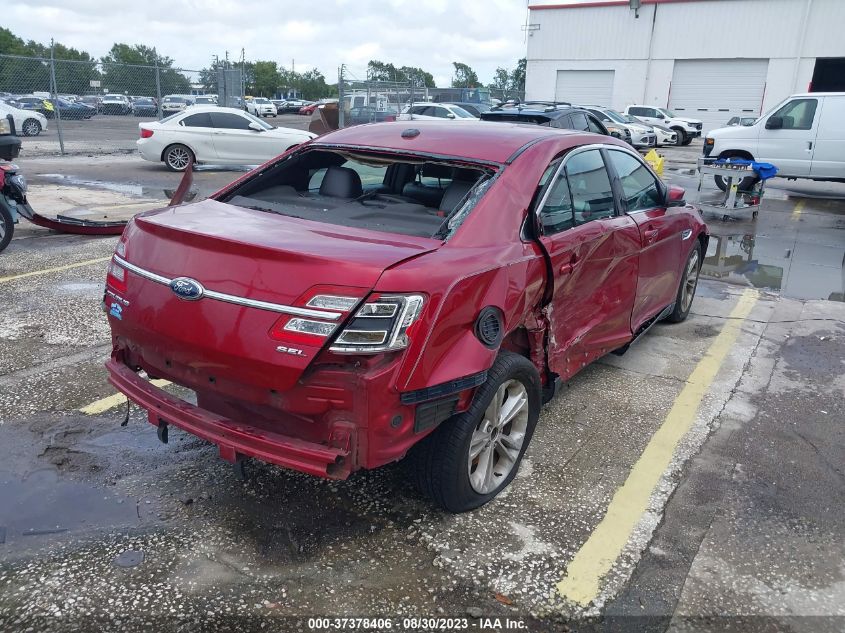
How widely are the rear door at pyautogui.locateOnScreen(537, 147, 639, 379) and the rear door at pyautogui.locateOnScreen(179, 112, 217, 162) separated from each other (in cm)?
1328

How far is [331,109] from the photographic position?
2344 centimetres

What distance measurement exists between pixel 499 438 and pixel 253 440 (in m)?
1.15

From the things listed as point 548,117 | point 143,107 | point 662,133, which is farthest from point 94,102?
point 548,117

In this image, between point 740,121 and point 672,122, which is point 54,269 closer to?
point 740,121

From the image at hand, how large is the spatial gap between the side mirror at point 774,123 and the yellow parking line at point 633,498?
11232 mm

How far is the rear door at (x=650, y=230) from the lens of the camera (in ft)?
14.5

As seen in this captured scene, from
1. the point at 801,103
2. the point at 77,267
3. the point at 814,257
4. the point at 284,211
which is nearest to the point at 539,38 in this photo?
the point at 801,103

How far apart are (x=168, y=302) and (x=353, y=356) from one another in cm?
80

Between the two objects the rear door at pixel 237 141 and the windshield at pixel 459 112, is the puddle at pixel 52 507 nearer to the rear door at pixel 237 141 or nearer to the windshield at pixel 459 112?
the rear door at pixel 237 141

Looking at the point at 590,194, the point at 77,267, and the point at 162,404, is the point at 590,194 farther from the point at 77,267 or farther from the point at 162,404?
the point at 77,267

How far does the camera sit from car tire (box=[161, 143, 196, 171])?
51.8 ft

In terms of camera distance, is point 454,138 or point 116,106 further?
point 116,106

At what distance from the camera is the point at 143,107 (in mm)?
32406

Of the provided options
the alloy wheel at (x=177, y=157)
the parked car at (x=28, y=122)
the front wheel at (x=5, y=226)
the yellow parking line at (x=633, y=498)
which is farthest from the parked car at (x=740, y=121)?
the parked car at (x=28, y=122)
